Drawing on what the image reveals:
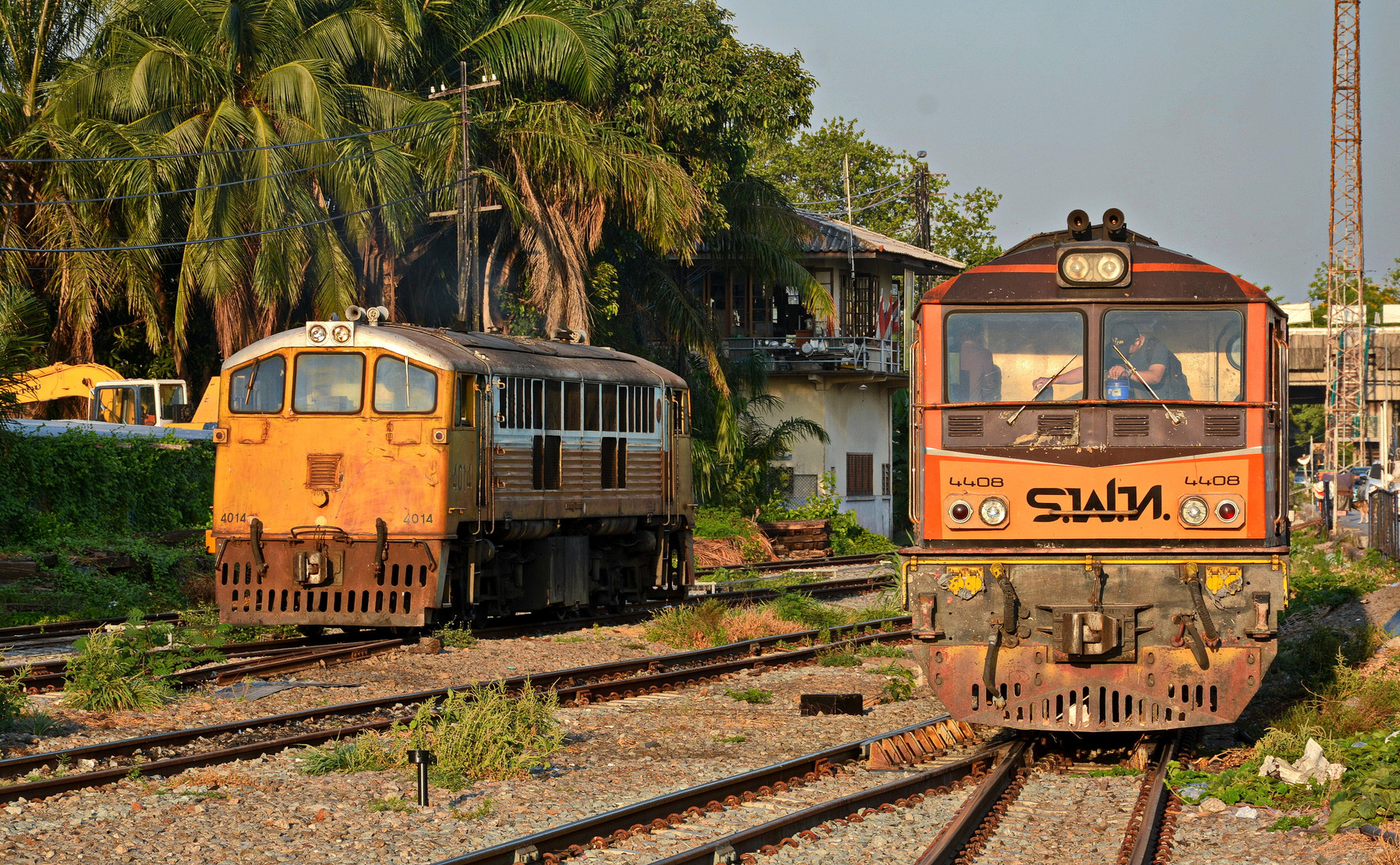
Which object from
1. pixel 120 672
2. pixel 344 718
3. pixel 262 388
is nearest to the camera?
pixel 344 718

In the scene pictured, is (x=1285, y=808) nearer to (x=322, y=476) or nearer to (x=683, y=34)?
(x=322, y=476)

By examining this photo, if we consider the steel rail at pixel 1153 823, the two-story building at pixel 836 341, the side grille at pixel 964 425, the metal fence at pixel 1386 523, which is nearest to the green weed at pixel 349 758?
the side grille at pixel 964 425

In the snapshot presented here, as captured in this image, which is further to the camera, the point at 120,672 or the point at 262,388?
the point at 262,388

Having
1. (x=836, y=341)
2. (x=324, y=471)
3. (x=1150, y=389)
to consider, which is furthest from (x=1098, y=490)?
(x=836, y=341)

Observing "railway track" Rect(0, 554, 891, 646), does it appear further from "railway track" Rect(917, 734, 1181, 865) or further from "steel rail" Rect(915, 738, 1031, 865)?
"railway track" Rect(917, 734, 1181, 865)

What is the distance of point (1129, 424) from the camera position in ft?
31.1

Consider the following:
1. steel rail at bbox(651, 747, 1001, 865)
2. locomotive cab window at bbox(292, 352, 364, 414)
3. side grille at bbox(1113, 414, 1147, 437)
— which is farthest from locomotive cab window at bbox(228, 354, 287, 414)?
side grille at bbox(1113, 414, 1147, 437)

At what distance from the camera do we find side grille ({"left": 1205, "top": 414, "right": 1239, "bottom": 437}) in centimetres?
938

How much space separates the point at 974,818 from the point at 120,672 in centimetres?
679

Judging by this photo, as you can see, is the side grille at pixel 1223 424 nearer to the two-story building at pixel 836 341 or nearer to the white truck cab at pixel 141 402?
the white truck cab at pixel 141 402

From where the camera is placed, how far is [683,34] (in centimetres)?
3053

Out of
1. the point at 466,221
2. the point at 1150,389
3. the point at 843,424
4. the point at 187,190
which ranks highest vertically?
the point at 187,190

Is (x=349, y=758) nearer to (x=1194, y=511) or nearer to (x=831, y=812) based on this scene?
(x=831, y=812)

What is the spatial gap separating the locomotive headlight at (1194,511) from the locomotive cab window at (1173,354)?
0.63 metres
